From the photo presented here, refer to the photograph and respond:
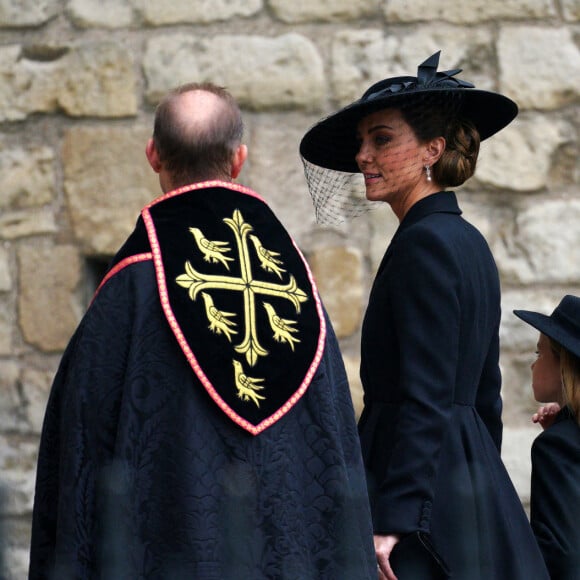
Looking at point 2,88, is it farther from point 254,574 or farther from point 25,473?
point 254,574

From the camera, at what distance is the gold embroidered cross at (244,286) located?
2.33 meters

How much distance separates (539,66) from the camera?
4102mm

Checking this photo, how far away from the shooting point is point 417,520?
96.2 inches

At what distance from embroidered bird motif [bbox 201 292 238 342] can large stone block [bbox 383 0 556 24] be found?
2040 millimetres

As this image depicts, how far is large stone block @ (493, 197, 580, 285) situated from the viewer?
405 centimetres

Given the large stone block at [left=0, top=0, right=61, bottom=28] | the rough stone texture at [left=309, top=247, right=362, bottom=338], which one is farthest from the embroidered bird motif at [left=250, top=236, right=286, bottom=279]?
the large stone block at [left=0, top=0, right=61, bottom=28]

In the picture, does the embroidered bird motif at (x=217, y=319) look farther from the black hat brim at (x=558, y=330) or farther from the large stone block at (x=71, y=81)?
the large stone block at (x=71, y=81)

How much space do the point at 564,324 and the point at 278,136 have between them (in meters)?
1.48

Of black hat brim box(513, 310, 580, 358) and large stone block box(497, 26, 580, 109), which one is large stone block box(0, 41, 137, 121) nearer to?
large stone block box(497, 26, 580, 109)

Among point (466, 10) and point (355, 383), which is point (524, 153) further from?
point (355, 383)

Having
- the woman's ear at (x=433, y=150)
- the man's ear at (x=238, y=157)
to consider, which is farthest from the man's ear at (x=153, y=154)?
the woman's ear at (x=433, y=150)

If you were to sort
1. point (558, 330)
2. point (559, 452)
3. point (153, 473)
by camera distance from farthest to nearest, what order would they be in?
point (558, 330) → point (559, 452) → point (153, 473)

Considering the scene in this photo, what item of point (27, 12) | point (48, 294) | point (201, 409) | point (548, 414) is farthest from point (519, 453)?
point (27, 12)

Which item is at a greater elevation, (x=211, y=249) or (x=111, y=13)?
(x=111, y=13)
